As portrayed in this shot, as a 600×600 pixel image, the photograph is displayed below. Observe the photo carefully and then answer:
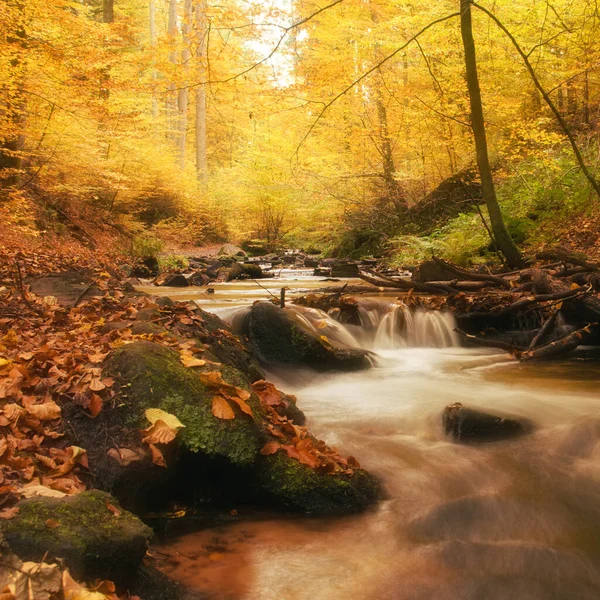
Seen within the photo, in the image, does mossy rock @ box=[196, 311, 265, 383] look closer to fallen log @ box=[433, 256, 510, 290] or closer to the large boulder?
the large boulder

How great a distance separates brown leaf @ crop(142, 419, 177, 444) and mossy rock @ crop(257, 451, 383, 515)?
592 millimetres

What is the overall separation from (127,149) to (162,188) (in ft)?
15.0

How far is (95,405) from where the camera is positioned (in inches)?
116

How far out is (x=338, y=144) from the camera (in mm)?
18328

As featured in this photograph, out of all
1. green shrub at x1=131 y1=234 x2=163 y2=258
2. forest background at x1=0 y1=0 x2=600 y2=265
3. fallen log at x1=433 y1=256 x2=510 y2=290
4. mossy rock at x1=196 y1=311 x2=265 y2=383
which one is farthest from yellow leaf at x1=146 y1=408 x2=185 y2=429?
green shrub at x1=131 y1=234 x2=163 y2=258

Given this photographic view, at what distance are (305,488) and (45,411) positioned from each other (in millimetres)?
1569

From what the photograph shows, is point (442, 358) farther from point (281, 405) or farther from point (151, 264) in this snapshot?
point (151, 264)

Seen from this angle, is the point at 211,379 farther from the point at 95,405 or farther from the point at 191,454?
the point at 95,405

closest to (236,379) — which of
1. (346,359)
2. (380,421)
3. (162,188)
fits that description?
(380,421)

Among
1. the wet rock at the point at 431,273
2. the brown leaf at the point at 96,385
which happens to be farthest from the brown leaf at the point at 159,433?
the wet rock at the point at 431,273

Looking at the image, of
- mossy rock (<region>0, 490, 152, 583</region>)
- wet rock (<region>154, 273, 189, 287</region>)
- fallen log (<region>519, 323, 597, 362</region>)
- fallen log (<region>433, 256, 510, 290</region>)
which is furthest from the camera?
wet rock (<region>154, 273, 189, 287</region>)

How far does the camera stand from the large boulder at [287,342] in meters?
5.92

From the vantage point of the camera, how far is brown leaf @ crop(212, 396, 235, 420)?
312 cm

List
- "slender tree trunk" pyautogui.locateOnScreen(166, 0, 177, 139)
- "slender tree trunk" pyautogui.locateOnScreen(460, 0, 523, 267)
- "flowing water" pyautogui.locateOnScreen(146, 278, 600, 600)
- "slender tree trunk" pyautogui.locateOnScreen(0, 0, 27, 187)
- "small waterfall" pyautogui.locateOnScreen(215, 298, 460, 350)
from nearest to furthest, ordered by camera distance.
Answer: "flowing water" pyautogui.locateOnScreen(146, 278, 600, 600), "small waterfall" pyautogui.locateOnScreen(215, 298, 460, 350), "slender tree trunk" pyautogui.locateOnScreen(166, 0, 177, 139), "slender tree trunk" pyautogui.locateOnScreen(460, 0, 523, 267), "slender tree trunk" pyautogui.locateOnScreen(0, 0, 27, 187)
